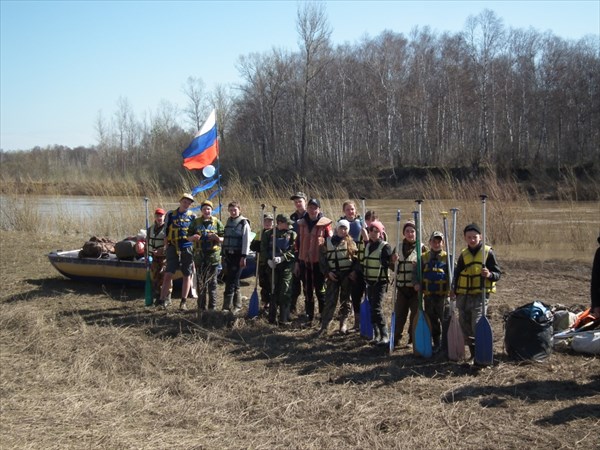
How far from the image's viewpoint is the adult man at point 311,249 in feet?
25.5

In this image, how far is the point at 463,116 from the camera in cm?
4231

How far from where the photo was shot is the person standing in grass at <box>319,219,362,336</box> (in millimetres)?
7371

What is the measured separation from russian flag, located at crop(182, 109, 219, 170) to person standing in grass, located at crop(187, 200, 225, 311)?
134cm

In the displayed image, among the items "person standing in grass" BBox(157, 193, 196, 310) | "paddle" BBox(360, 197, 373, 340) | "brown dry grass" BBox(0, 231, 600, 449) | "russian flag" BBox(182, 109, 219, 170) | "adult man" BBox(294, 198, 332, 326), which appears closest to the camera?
"brown dry grass" BBox(0, 231, 600, 449)

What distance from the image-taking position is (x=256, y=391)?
561 centimetres

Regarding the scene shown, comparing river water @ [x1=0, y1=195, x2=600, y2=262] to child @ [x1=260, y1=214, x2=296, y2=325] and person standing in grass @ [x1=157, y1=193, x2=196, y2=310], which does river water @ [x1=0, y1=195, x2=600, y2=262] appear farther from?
→ child @ [x1=260, y1=214, x2=296, y2=325]

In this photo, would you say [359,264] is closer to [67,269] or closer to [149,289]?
[149,289]

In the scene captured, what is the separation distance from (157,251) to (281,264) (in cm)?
231

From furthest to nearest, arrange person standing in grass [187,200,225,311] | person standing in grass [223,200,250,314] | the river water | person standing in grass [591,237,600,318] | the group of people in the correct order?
the river water → person standing in grass [187,200,225,311] → person standing in grass [223,200,250,314] → the group of people → person standing in grass [591,237,600,318]

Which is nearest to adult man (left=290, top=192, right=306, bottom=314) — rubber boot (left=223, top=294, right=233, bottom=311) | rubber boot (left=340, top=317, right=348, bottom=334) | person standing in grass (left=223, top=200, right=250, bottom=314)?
person standing in grass (left=223, top=200, right=250, bottom=314)

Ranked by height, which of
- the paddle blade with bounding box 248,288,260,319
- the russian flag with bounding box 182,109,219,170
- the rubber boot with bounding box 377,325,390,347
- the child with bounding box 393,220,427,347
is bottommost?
the rubber boot with bounding box 377,325,390,347

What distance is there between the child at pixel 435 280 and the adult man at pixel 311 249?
1.49 meters

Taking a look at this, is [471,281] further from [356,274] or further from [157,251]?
[157,251]

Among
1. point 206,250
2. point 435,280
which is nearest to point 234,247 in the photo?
point 206,250
